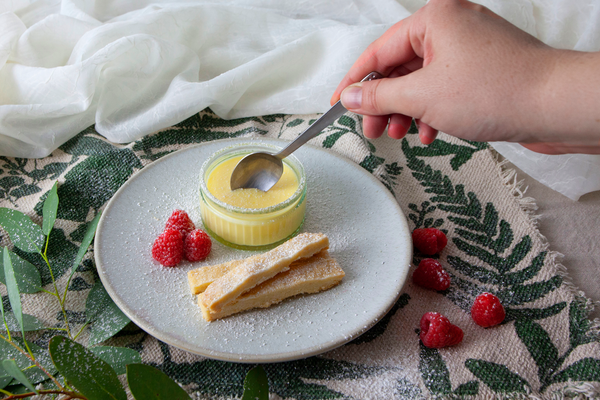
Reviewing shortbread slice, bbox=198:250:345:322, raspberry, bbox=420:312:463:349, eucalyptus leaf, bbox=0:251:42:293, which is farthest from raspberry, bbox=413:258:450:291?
eucalyptus leaf, bbox=0:251:42:293

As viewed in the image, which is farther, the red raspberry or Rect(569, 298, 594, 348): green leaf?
the red raspberry

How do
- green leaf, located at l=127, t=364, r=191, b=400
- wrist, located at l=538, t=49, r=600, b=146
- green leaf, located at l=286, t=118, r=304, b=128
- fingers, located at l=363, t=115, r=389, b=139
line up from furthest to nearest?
green leaf, located at l=286, t=118, r=304, b=128, fingers, located at l=363, t=115, r=389, b=139, wrist, located at l=538, t=49, r=600, b=146, green leaf, located at l=127, t=364, r=191, b=400

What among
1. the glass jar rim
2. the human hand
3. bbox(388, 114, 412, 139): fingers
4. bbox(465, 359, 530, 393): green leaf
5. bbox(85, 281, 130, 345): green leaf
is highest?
the human hand

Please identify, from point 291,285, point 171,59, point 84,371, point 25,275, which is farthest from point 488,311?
point 171,59

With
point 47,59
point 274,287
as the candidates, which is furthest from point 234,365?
point 47,59

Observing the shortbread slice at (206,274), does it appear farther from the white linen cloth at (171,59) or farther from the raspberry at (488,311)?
the white linen cloth at (171,59)

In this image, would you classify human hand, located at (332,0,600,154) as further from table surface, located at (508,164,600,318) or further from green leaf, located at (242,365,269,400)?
green leaf, located at (242,365,269,400)

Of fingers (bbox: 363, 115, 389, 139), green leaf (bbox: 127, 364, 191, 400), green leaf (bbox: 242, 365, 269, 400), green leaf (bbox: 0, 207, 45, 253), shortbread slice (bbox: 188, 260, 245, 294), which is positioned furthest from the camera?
fingers (bbox: 363, 115, 389, 139)

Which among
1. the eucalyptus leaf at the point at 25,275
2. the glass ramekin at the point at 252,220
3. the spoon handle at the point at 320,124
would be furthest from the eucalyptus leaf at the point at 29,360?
the spoon handle at the point at 320,124
